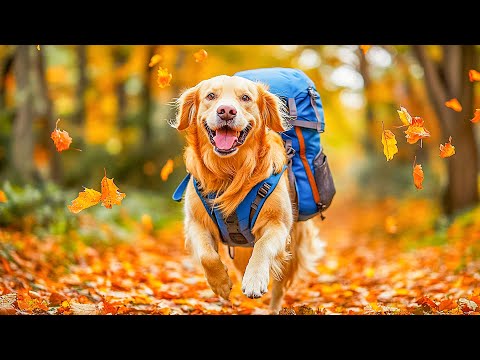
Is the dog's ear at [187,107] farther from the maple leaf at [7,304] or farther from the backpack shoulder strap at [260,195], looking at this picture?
the maple leaf at [7,304]

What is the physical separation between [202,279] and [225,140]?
3.54m

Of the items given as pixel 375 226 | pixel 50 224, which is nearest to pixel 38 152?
pixel 50 224

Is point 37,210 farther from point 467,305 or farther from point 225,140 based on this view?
point 467,305

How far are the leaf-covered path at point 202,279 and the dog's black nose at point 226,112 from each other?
135 centimetres

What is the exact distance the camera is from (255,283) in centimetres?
412

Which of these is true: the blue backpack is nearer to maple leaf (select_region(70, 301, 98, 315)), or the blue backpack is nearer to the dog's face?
the dog's face

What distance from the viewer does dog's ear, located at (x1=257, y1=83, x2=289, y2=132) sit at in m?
4.71

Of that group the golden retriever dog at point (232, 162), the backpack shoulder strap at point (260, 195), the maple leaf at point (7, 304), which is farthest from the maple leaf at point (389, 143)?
the maple leaf at point (7, 304)

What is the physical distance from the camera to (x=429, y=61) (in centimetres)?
1045

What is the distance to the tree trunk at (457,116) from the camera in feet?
33.6

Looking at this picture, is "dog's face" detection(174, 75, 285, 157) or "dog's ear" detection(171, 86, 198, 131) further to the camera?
"dog's ear" detection(171, 86, 198, 131)

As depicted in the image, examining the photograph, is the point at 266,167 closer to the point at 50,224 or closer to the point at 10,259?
the point at 10,259

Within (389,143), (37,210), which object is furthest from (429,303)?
(37,210)

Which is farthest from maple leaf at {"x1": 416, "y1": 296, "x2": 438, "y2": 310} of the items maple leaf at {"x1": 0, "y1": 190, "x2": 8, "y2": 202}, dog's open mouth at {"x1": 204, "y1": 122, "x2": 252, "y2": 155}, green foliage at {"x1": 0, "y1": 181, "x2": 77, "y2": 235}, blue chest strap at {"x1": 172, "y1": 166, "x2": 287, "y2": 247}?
green foliage at {"x1": 0, "y1": 181, "x2": 77, "y2": 235}
